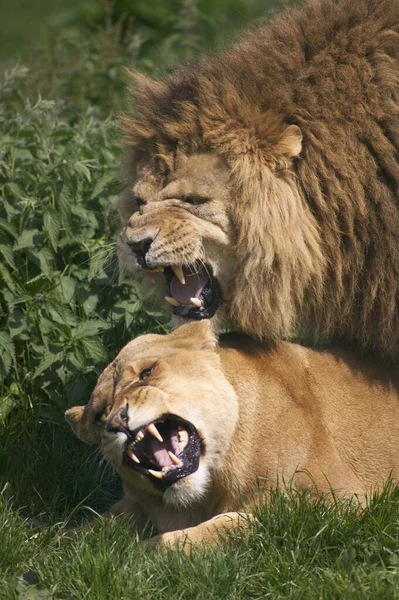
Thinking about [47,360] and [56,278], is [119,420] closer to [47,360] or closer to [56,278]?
[47,360]

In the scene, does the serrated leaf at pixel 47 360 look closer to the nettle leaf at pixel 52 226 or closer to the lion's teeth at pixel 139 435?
the nettle leaf at pixel 52 226

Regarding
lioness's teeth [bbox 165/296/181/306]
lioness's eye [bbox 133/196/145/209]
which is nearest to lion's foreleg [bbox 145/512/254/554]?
lioness's teeth [bbox 165/296/181/306]

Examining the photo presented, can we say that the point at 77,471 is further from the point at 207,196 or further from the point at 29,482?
the point at 207,196

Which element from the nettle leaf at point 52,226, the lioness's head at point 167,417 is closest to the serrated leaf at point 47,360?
the nettle leaf at point 52,226

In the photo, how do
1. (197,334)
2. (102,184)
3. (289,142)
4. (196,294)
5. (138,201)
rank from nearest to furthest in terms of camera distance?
(197,334) < (289,142) < (196,294) < (138,201) < (102,184)

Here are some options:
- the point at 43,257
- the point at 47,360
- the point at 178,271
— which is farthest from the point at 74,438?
the point at 178,271

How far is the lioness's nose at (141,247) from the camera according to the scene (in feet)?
14.1

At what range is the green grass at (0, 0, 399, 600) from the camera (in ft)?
11.4

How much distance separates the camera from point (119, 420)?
3.63 m

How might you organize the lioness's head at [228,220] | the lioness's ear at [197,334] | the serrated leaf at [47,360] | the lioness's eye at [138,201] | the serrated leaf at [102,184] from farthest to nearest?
the serrated leaf at [102,184] → the serrated leaf at [47,360] → the lioness's eye at [138,201] → the lioness's head at [228,220] → the lioness's ear at [197,334]

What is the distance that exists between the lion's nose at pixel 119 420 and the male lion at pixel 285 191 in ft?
2.70

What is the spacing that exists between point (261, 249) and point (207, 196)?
1.02ft

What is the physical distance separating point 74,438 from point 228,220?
1.45 m

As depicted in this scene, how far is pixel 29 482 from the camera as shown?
4.66m
